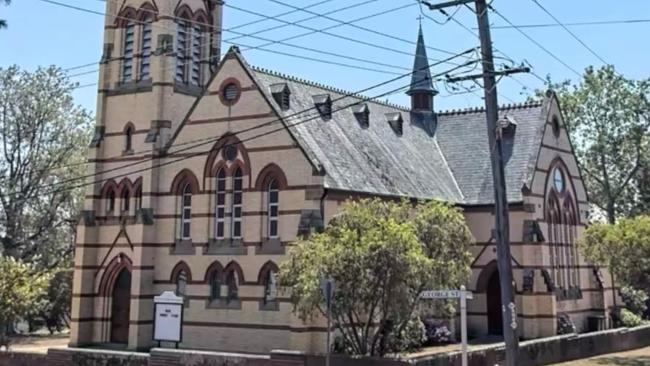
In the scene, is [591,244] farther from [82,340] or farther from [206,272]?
[82,340]

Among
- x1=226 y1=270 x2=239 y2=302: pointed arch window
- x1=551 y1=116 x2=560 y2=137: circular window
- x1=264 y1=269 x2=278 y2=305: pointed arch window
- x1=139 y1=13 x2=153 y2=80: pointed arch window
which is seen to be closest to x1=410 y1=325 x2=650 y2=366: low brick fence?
x1=264 y1=269 x2=278 y2=305: pointed arch window

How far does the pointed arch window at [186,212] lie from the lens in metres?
31.3

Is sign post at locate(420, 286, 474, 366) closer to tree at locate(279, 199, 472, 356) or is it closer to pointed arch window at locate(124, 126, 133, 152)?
tree at locate(279, 199, 472, 356)

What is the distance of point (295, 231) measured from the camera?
2780 cm

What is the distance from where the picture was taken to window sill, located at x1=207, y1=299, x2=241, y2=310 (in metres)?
29.0

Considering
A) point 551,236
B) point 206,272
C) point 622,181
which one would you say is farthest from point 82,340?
point 622,181

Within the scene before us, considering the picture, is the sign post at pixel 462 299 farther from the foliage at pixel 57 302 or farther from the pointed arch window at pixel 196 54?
the foliage at pixel 57 302

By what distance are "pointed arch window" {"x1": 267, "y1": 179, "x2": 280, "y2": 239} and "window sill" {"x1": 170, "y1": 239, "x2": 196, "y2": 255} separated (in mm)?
3868

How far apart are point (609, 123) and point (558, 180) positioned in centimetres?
1997

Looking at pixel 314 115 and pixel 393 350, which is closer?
pixel 393 350

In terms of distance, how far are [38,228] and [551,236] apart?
32699mm

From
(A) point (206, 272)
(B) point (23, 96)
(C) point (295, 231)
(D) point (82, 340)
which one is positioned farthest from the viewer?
(B) point (23, 96)

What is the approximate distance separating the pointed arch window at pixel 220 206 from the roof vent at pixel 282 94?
12.4ft

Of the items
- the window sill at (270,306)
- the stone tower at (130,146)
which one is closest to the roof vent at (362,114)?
the stone tower at (130,146)
